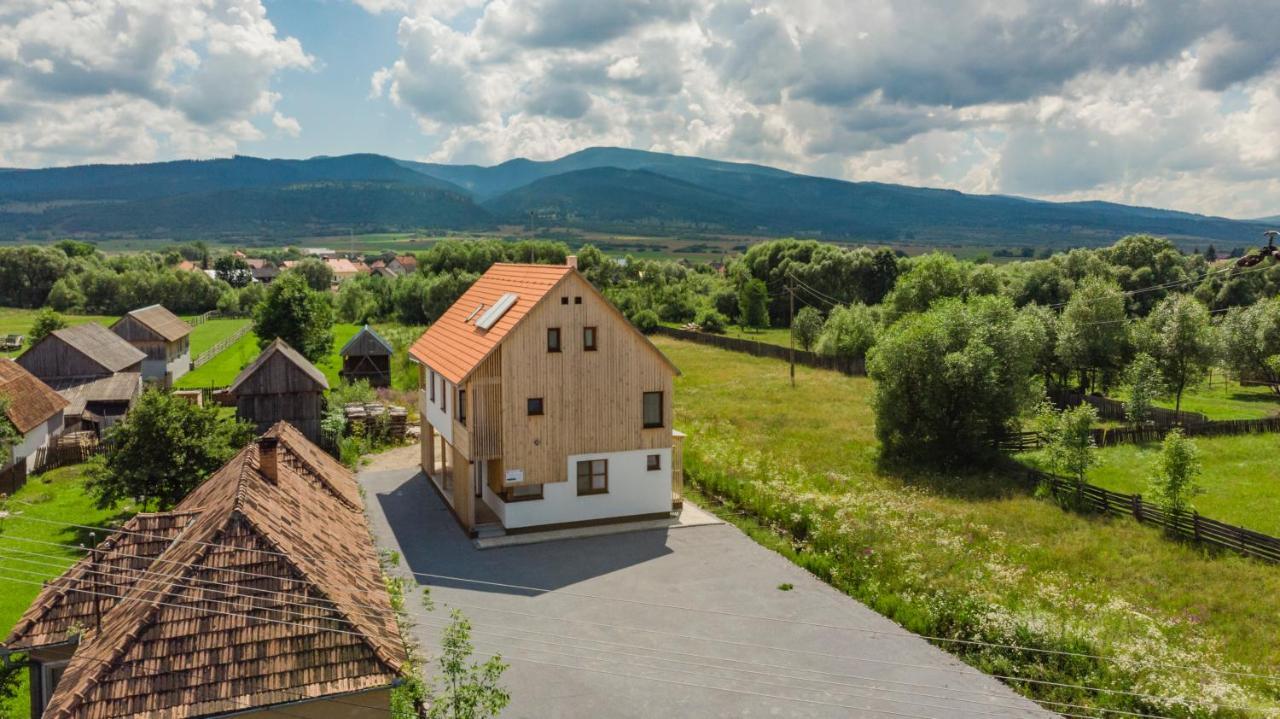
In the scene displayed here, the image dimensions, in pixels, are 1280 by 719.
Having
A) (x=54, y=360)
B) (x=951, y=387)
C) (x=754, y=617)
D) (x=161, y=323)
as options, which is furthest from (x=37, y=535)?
(x=161, y=323)

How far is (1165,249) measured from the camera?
273 feet

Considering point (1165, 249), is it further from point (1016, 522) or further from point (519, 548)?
point (519, 548)

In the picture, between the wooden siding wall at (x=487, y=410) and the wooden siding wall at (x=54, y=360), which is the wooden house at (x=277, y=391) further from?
the wooden siding wall at (x=54, y=360)

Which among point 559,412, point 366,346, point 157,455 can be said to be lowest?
point 157,455

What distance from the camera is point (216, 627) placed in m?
12.1

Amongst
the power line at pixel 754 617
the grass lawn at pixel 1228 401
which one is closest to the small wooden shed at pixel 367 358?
the power line at pixel 754 617

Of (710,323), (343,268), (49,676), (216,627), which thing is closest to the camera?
(216,627)

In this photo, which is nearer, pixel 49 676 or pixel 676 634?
pixel 49 676

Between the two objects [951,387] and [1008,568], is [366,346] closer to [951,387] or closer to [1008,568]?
[951,387]

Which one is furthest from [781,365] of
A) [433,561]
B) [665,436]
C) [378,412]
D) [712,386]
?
[433,561]

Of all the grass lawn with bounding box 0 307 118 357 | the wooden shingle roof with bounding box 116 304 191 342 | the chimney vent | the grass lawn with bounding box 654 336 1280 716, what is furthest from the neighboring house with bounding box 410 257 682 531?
the grass lawn with bounding box 0 307 118 357

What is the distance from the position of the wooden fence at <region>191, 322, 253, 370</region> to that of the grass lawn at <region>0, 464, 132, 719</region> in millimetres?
32817

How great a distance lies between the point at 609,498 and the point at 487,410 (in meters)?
4.79

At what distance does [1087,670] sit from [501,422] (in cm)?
1604
